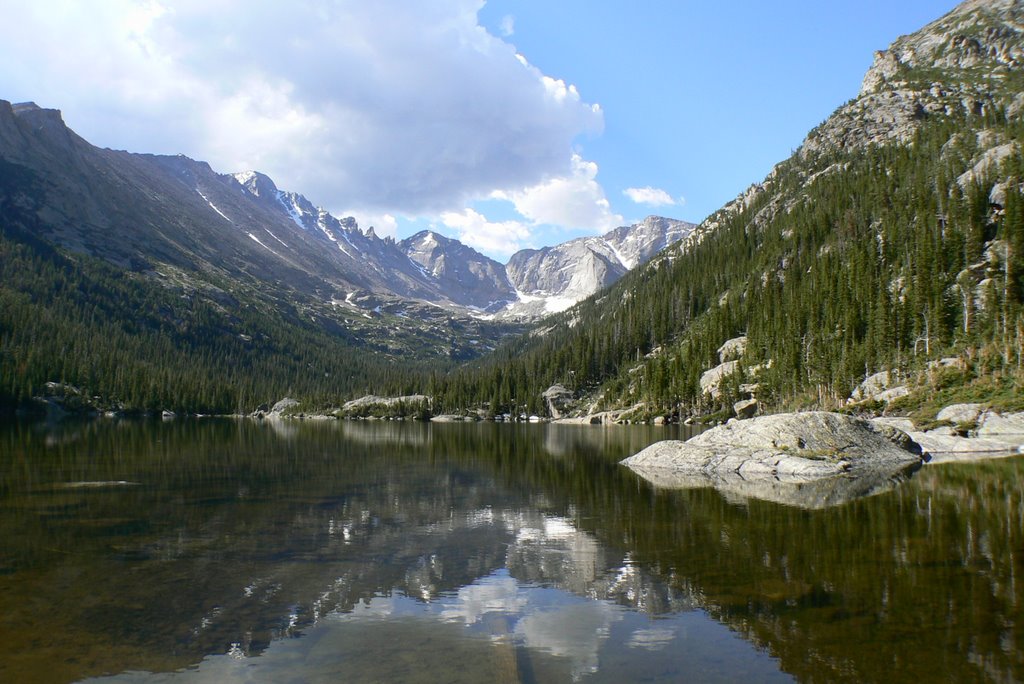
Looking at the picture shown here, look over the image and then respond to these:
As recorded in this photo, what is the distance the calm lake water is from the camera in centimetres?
1177

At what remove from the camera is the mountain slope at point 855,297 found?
81.4 meters

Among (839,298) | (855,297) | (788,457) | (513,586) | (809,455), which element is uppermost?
(839,298)

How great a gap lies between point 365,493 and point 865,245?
399 feet

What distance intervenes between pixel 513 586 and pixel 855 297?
109 metres

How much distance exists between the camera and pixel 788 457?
4041 centimetres

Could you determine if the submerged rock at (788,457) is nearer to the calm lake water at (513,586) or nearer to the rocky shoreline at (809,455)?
the rocky shoreline at (809,455)

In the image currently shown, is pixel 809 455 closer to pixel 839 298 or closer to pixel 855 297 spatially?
pixel 855 297

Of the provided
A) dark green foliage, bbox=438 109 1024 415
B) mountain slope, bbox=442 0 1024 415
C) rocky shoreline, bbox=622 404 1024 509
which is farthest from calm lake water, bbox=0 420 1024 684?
dark green foliage, bbox=438 109 1024 415

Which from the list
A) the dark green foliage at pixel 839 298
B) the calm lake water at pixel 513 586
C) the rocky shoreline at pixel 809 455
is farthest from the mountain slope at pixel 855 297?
the calm lake water at pixel 513 586

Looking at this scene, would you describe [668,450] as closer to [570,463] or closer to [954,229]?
[570,463]

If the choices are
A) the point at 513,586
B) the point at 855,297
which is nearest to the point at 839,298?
the point at 855,297

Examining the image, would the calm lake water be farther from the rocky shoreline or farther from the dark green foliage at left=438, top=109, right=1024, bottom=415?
the dark green foliage at left=438, top=109, right=1024, bottom=415

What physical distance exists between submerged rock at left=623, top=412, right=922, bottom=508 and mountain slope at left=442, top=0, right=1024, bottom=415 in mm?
26201

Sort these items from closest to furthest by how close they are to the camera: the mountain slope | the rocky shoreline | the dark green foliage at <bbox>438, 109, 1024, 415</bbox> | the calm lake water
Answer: the calm lake water
the rocky shoreline
the mountain slope
the dark green foliage at <bbox>438, 109, 1024, 415</bbox>
